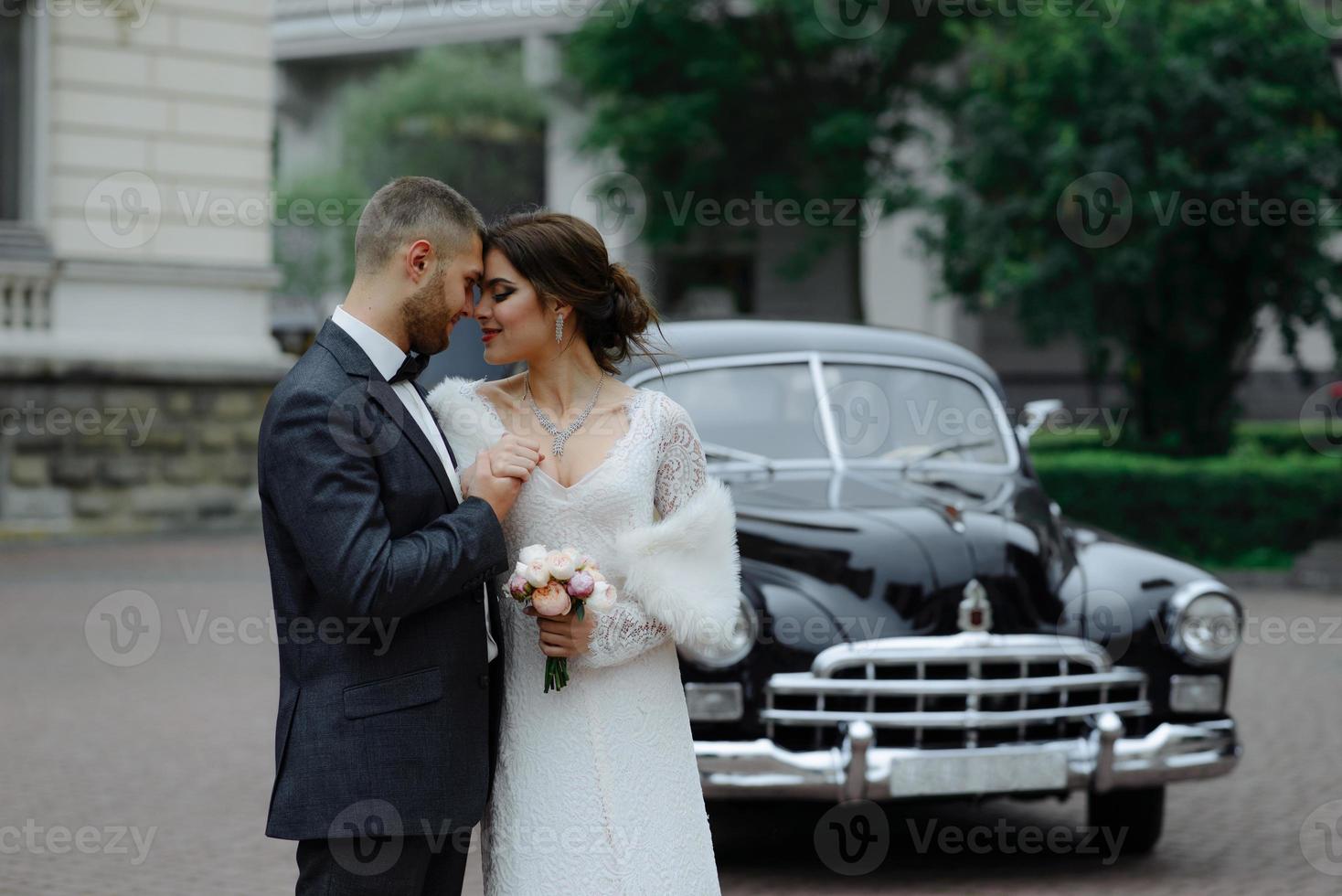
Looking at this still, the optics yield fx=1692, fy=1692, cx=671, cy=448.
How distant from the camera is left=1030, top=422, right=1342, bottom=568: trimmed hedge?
1538 cm

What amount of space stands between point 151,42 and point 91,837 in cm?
1231

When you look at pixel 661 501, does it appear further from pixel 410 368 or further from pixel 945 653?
pixel 945 653

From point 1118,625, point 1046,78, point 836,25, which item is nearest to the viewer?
point 1118,625

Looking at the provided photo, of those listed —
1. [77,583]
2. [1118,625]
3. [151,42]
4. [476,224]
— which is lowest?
[77,583]

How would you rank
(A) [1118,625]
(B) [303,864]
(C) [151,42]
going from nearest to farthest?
(B) [303,864] → (A) [1118,625] → (C) [151,42]

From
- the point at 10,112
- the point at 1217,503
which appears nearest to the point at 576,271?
the point at 1217,503

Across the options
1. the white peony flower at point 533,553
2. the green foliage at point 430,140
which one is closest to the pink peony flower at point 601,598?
the white peony flower at point 533,553

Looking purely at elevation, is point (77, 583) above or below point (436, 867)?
below

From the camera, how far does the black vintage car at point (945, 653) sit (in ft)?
17.5

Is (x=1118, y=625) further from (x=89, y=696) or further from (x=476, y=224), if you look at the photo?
(x=89, y=696)

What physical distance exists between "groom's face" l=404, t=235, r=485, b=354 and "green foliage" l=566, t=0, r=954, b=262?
92.6 ft

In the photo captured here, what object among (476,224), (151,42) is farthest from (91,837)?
(151,42)

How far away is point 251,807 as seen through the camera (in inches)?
266

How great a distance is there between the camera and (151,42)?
55.1 ft
